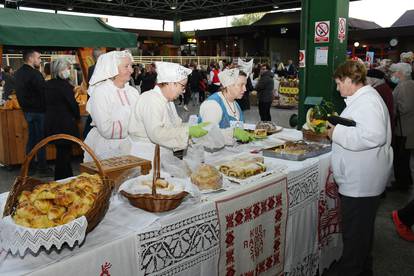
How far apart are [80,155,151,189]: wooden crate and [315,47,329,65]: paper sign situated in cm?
355

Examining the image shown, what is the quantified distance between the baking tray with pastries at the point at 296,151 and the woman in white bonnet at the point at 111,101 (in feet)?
3.91

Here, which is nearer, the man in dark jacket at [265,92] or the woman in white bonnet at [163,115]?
the woman in white bonnet at [163,115]

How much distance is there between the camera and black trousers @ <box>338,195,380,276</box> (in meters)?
2.56

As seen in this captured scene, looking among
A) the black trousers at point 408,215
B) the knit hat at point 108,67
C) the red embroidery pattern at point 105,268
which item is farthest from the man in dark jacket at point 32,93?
the black trousers at point 408,215

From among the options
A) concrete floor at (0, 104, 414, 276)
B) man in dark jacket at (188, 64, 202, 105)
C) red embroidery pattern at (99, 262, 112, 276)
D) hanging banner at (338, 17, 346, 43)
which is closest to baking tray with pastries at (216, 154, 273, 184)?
red embroidery pattern at (99, 262, 112, 276)

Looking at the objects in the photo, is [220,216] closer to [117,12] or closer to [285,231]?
[285,231]

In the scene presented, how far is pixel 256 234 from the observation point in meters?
2.40

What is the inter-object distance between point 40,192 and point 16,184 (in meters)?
0.17

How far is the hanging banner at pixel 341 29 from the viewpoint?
16.1 ft

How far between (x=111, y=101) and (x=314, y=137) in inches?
74.6

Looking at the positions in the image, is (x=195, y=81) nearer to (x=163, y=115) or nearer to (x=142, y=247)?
(x=163, y=115)

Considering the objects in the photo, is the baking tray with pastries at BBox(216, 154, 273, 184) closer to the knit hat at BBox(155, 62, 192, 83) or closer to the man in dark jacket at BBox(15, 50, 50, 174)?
the knit hat at BBox(155, 62, 192, 83)

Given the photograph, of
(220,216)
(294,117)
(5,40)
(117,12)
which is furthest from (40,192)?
(117,12)

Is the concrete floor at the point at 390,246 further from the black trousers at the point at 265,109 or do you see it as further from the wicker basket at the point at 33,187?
the black trousers at the point at 265,109
